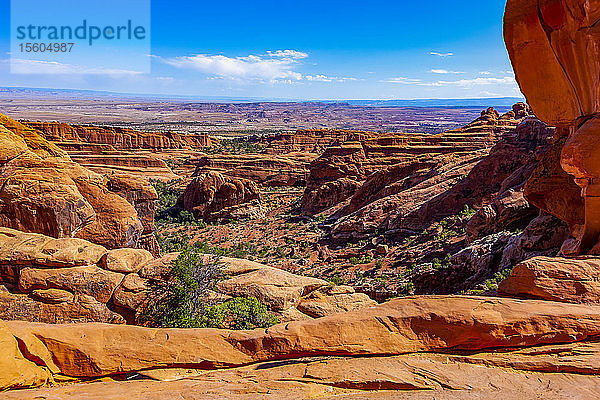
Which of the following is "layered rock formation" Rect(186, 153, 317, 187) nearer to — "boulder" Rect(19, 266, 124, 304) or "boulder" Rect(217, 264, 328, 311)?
"boulder" Rect(217, 264, 328, 311)

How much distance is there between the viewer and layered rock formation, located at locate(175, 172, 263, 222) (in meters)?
44.0

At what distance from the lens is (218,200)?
44.6m

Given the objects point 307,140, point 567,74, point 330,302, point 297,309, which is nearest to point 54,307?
point 297,309

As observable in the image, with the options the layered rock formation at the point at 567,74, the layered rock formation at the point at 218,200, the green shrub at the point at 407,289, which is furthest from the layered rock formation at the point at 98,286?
the layered rock formation at the point at 218,200

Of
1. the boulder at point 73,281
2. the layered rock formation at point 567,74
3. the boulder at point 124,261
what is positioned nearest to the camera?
the boulder at point 73,281

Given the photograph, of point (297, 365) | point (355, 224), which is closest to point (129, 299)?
point (297, 365)

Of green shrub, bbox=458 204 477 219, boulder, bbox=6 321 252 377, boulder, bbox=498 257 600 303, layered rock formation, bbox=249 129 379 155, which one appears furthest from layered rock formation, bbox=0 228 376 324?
layered rock formation, bbox=249 129 379 155

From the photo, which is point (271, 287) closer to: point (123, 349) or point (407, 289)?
point (123, 349)

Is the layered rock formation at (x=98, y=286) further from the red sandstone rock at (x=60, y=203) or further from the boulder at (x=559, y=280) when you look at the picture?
the boulder at (x=559, y=280)

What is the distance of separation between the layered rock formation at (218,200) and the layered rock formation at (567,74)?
115ft

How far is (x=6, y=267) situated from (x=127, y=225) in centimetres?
524

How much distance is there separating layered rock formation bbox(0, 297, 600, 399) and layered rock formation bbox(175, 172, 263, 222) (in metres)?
36.8

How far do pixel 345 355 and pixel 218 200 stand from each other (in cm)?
3943

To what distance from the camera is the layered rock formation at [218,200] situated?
44031mm
